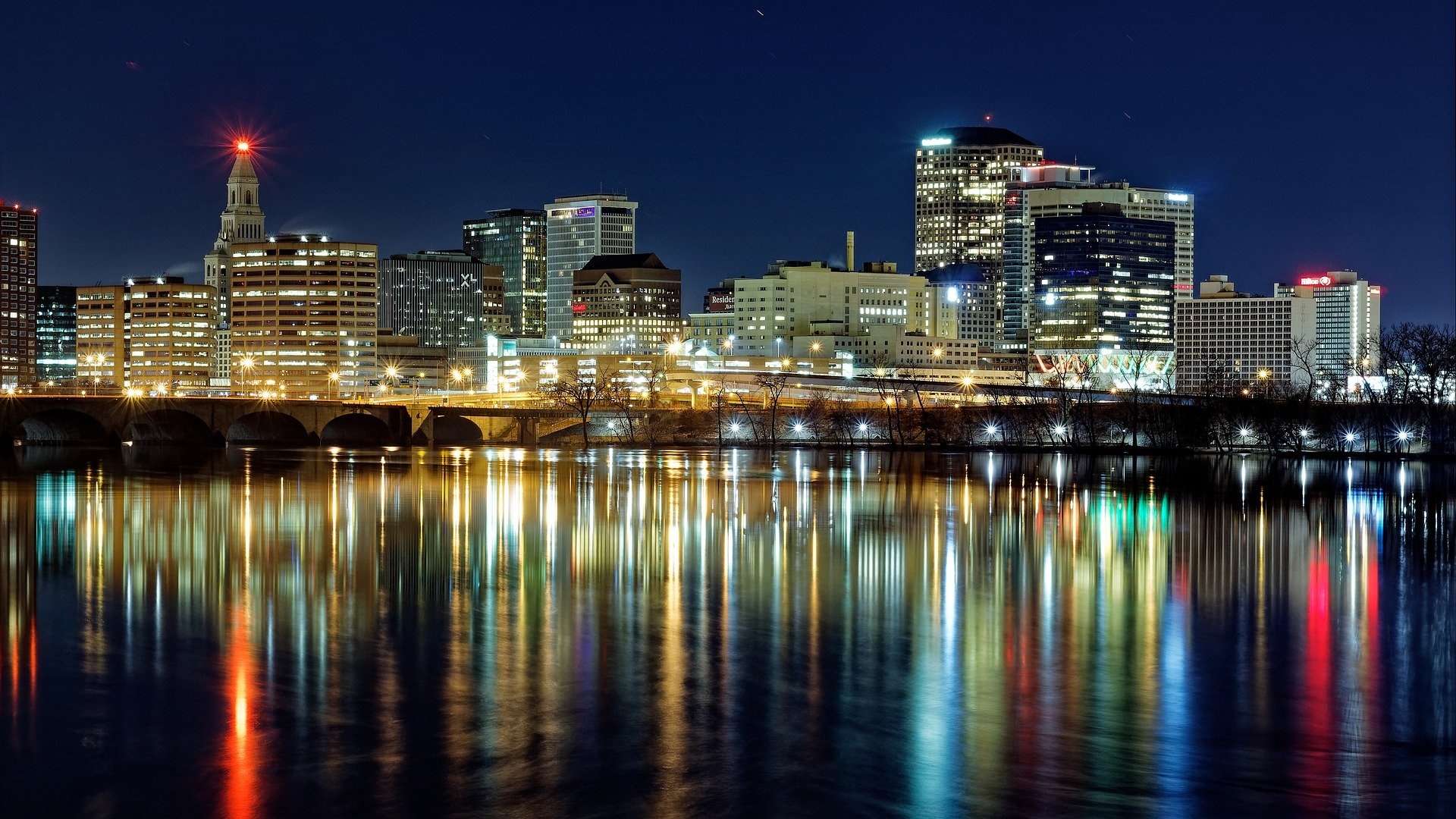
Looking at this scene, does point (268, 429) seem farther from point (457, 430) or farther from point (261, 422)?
point (457, 430)

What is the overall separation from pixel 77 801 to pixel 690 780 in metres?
8.69

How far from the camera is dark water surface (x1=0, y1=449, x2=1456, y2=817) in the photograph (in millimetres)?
23016

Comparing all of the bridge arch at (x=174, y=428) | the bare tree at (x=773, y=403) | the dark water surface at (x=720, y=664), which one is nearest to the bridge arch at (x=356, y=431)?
the bridge arch at (x=174, y=428)

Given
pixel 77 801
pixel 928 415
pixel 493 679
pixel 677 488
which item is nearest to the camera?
pixel 77 801

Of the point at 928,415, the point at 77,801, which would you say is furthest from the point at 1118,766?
the point at 928,415

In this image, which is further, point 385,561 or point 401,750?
point 385,561

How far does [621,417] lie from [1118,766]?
465 feet

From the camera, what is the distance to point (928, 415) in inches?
6216

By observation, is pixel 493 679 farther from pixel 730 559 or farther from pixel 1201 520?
pixel 1201 520

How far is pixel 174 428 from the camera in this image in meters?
152

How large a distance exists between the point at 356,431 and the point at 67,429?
29991mm

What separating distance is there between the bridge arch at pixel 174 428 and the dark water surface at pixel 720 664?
8936 centimetres

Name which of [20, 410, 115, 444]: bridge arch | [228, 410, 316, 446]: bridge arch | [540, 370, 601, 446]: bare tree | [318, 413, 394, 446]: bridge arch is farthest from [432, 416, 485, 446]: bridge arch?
[20, 410, 115, 444]: bridge arch

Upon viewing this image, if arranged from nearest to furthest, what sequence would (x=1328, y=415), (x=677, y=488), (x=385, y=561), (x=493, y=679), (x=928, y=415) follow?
(x=493, y=679), (x=385, y=561), (x=677, y=488), (x=1328, y=415), (x=928, y=415)
